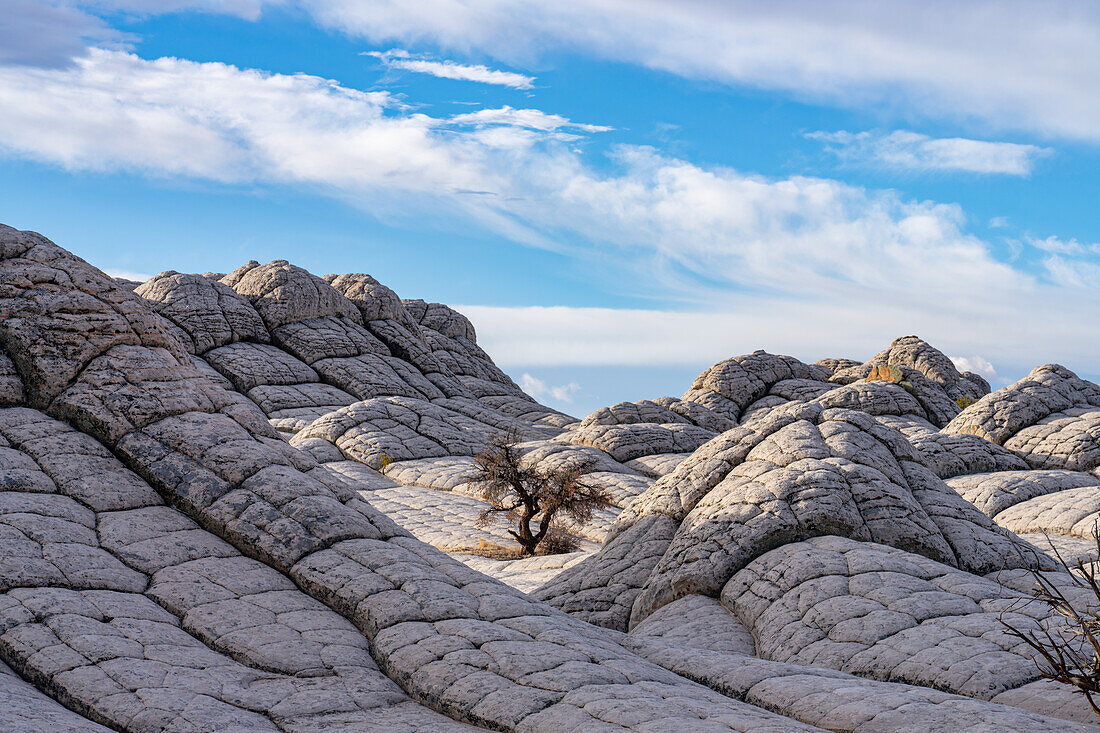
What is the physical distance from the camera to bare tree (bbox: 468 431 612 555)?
70.2ft

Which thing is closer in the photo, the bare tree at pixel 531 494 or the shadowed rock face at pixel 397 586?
the shadowed rock face at pixel 397 586

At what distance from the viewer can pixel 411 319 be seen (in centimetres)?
4609

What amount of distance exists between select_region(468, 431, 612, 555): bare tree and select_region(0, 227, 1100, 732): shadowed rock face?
10.3 ft

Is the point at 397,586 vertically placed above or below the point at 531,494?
above

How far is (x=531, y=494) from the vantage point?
863 inches

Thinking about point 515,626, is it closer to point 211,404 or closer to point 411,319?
point 211,404

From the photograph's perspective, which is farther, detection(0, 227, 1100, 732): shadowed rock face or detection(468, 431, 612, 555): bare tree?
detection(468, 431, 612, 555): bare tree

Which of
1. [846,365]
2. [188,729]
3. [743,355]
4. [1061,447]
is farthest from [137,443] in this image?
[846,365]

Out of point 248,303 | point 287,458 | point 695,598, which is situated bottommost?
point 695,598

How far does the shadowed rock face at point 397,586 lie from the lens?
6.71m

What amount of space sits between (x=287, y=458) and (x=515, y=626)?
397 centimetres

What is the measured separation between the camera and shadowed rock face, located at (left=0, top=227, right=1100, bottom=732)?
264 inches

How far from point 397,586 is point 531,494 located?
1334 cm

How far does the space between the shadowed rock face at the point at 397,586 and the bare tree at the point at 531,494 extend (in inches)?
123
